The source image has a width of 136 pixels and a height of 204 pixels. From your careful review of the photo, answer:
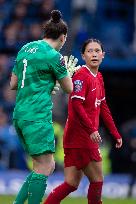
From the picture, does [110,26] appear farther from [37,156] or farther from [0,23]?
[37,156]

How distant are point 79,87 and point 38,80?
0.80m

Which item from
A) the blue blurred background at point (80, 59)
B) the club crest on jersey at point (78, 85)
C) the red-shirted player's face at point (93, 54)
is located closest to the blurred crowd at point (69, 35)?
the blue blurred background at point (80, 59)

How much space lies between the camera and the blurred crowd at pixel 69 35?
54.5ft

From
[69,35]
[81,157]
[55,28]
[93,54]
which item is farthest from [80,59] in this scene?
[55,28]

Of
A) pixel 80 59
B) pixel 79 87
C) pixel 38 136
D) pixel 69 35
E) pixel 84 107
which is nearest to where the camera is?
pixel 38 136

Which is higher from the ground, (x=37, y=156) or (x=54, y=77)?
(x=54, y=77)

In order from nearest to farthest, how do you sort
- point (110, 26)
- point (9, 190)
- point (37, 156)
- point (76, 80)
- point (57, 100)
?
point (37, 156) → point (76, 80) → point (9, 190) → point (57, 100) → point (110, 26)

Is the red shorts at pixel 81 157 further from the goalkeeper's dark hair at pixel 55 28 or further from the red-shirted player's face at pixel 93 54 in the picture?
the goalkeeper's dark hair at pixel 55 28

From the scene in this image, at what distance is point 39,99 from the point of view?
27.8 ft

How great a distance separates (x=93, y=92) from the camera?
9328 millimetres

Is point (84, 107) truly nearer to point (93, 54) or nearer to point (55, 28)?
point (93, 54)

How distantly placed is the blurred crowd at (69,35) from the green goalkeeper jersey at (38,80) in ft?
24.9

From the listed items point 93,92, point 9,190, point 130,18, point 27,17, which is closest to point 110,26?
point 130,18

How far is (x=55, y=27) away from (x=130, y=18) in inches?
443
